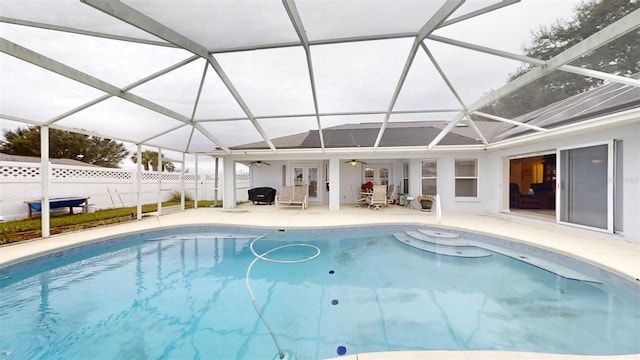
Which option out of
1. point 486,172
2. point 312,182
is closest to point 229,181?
point 312,182

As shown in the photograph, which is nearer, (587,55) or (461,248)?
(587,55)

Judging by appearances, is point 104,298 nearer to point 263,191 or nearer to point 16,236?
point 16,236

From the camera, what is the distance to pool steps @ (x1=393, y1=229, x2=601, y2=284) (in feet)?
14.5

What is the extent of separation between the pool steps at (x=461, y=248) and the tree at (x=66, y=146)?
69.7 ft

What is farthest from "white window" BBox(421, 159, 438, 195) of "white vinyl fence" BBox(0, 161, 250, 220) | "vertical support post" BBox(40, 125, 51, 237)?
"vertical support post" BBox(40, 125, 51, 237)

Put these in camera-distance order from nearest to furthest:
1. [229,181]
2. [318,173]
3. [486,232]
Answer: [486,232] → [229,181] → [318,173]

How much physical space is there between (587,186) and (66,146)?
29949 millimetres

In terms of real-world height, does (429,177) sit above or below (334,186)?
above

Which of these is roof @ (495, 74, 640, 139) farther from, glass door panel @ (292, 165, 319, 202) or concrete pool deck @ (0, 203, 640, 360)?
glass door panel @ (292, 165, 319, 202)

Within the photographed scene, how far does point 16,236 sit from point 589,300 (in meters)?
12.2

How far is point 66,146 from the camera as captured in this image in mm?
18266

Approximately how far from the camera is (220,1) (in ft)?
10.2

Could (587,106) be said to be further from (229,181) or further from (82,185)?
(82,185)

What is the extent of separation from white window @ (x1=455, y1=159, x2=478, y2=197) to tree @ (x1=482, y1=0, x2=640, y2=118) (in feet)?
15.2
